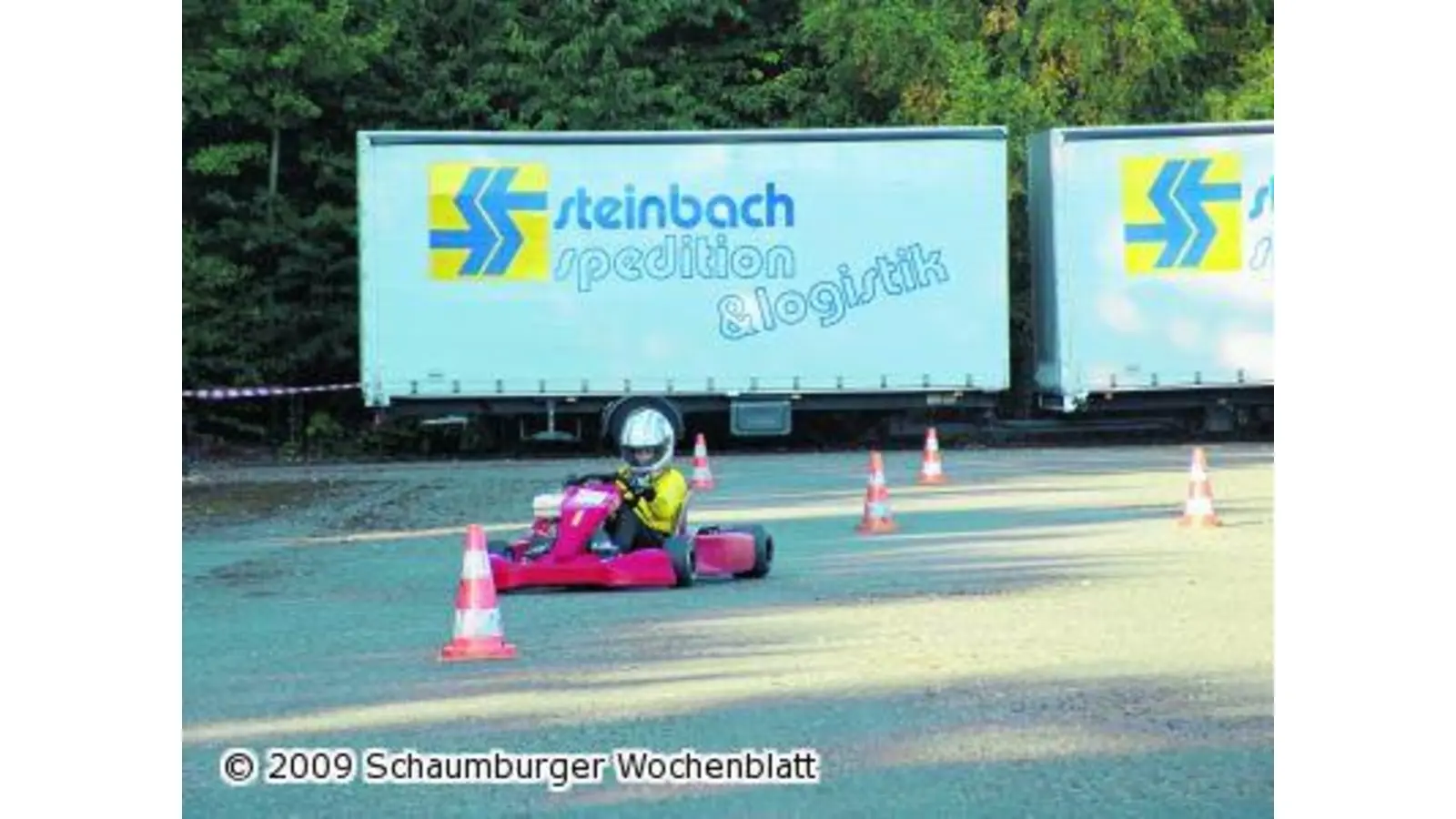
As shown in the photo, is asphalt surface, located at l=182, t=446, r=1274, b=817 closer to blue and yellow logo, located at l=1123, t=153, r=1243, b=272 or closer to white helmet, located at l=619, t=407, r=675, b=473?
white helmet, located at l=619, t=407, r=675, b=473

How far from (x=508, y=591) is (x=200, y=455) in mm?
13920

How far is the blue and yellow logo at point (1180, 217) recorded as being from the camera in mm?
33375

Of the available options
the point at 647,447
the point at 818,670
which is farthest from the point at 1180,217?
the point at 818,670

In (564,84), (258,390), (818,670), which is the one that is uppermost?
(564,84)

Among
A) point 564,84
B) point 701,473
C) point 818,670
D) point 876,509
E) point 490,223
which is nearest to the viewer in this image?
point 818,670

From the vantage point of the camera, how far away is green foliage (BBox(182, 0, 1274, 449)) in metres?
30.2

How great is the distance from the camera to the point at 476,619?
11.8 metres

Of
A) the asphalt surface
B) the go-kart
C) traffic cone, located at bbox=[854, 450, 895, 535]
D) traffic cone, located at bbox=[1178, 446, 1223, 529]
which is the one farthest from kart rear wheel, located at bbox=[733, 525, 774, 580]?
traffic cone, located at bbox=[1178, 446, 1223, 529]

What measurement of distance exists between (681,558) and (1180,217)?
2070cm

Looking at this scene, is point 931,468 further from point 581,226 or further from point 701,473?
point 581,226

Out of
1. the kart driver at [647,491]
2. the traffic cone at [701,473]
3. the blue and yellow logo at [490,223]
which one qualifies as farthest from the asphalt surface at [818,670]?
the blue and yellow logo at [490,223]

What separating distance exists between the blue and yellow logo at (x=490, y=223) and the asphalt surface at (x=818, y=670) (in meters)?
12.6

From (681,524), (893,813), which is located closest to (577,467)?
(681,524)

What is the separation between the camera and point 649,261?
3359 cm
